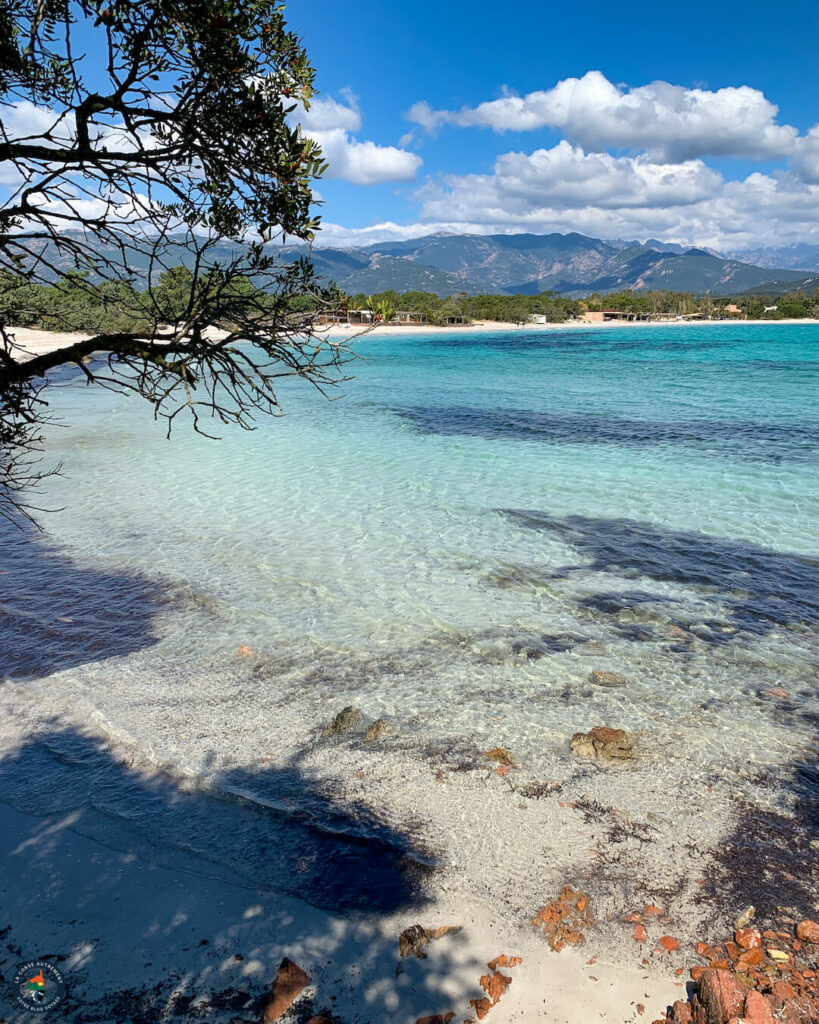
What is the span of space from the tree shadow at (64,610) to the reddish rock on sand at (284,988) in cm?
493

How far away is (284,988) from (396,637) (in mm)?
4795

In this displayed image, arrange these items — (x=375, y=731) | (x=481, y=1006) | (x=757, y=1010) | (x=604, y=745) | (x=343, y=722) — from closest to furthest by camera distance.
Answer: (x=757, y=1010) → (x=481, y=1006) → (x=604, y=745) → (x=375, y=731) → (x=343, y=722)

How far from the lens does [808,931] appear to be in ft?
12.4

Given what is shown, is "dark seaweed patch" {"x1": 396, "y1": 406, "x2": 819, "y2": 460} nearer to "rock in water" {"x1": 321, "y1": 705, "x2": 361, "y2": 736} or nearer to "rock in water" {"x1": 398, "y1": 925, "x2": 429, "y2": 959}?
"rock in water" {"x1": 321, "y1": 705, "x2": 361, "y2": 736}

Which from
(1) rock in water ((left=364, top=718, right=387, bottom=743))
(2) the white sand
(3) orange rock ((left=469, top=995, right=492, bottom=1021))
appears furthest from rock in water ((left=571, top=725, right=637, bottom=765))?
(3) orange rock ((left=469, top=995, right=492, bottom=1021))

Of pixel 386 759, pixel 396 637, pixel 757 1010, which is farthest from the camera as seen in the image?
pixel 396 637

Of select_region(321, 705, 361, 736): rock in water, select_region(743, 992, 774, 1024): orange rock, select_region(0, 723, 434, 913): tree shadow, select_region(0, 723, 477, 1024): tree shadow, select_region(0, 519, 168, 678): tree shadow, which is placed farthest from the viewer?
select_region(0, 519, 168, 678): tree shadow

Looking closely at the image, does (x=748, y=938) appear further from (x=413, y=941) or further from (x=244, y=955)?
(x=244, y=955)

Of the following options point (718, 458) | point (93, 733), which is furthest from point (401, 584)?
point (718, 458)

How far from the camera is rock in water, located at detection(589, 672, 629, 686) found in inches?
274

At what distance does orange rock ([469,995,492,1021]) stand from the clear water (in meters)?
0.85

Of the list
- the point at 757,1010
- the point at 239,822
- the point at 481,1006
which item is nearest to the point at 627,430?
the point at 239,822

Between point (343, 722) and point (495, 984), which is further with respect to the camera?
point (343, 722)

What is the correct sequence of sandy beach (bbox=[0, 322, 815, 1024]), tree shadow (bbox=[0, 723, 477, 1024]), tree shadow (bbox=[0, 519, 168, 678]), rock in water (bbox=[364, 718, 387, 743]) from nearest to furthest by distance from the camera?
tree shadow (bbox=[0, 723, 477, 1024]) < sandy beach (bbox=[0, 322, 815, 1024]) < rock in water (bbox=[364, 718, 387, 743]) < tree shadow (bbox=[0, 519, 168, 678])
